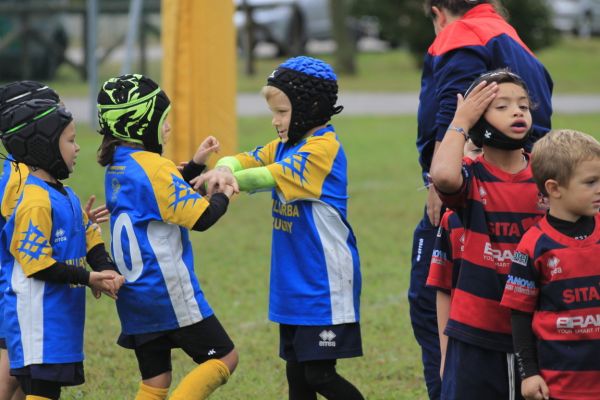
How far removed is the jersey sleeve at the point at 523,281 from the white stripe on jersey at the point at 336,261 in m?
1.20

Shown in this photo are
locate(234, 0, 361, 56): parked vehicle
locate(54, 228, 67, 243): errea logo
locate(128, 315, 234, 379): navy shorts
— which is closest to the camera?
locate(54, 228, 67, 243): errea logo

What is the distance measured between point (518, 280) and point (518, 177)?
0.43 m

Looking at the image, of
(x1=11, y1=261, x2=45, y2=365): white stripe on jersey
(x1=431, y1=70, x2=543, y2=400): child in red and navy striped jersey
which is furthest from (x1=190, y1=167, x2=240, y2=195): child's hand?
(x1=431, y1=70, x2=543, y2=400): child in red and navy striped jersey

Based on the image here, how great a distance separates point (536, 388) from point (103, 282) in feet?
5.86

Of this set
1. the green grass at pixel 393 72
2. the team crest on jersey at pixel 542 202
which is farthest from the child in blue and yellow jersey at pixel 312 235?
the green grass at pixel 393 72

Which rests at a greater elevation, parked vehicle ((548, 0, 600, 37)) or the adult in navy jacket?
the adult in navy jacket

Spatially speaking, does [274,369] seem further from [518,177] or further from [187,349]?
[518,177]

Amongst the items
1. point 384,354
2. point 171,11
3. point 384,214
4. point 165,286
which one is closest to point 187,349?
point 165,286

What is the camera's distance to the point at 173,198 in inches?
183

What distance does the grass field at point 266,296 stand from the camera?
6.41m

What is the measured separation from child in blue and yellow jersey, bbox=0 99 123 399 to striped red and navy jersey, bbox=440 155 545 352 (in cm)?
146

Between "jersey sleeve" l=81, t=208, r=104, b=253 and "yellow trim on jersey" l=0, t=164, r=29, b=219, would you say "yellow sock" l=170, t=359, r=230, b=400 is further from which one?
"yellow trim on jersey" l=0, t=164, r=29, b=219

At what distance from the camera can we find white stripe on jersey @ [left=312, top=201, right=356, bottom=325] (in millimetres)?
4980

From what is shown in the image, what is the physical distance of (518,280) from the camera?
3.88 meters
